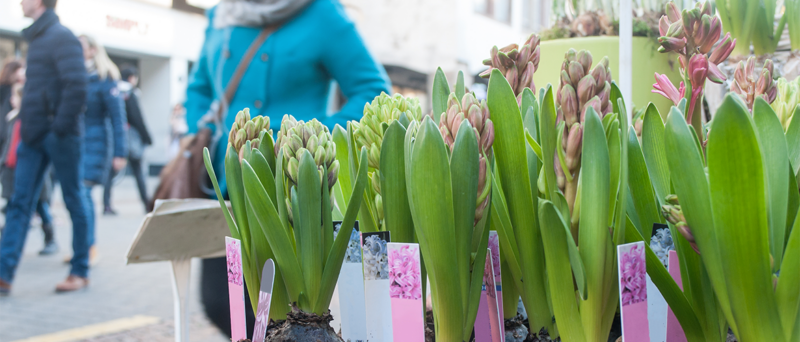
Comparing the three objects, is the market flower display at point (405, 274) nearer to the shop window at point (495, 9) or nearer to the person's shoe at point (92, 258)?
the person's shoe at point (92, 258)

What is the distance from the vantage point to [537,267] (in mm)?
610

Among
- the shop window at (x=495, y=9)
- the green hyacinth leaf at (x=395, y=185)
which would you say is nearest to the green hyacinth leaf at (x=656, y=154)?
the green hyacinth leaf at (x=395, y=185)

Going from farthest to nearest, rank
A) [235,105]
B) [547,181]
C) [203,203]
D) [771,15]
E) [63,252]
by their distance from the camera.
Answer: [63,252], [235,105], [203,203], [771,15], [547,181]

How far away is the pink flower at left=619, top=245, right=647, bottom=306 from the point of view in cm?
53

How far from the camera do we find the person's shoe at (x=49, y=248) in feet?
16.2

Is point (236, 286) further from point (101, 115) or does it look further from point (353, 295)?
point (101, 115)

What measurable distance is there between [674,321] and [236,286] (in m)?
0.48

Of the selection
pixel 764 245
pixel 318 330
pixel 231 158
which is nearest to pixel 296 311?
pixel 318 330

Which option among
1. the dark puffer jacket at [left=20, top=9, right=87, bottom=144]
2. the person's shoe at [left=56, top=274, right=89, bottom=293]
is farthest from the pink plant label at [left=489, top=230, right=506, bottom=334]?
the person's shoe at [left=56, top=274, right=89, bottom=293]

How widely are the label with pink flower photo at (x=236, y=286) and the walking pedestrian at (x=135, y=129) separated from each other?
556 centimetres

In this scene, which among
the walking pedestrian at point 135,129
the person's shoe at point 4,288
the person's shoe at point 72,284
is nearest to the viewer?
the person's shoe at point 4,288

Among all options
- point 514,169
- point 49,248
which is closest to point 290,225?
point 514,169

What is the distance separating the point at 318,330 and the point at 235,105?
123cm

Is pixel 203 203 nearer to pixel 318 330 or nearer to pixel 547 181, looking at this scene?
pixel 318 330
